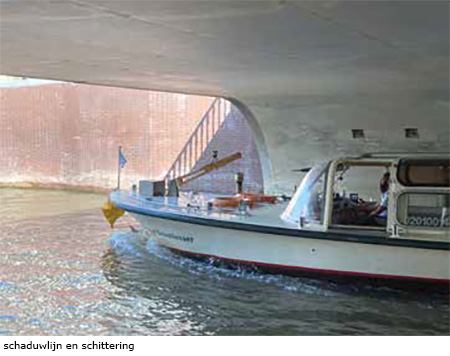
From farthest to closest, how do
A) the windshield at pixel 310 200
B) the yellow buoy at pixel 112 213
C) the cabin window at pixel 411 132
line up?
the cabin window at pixel 411 132 → the yellow buoy at pixel 112 213 → the windshield at pixel 310 200

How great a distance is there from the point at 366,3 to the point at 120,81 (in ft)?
20.9

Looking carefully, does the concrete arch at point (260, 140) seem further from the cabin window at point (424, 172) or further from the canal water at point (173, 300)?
the cabin window at point (424, 172)

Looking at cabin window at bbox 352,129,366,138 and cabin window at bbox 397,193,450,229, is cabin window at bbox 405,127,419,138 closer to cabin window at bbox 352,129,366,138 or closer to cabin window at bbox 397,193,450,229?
cabin window at bbox 352,129,366,138

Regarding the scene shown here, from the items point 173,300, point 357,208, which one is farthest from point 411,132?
point 173,300

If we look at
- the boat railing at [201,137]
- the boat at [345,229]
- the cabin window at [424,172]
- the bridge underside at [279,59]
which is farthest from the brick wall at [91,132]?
the cabin window at [424,172]

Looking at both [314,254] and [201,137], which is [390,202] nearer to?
[314,254]

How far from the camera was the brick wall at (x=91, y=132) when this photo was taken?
18.8 meters

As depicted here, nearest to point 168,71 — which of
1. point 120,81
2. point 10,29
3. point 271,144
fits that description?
point 120,81

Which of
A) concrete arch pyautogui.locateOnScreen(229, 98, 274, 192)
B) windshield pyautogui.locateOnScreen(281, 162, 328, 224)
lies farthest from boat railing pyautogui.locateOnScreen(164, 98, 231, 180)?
windshield pyautogui.locateOnScreen(281, 162, 328, 224)

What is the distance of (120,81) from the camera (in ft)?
34.8

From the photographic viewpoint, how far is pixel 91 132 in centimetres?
2097

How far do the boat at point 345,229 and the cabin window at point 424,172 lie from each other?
1cm
